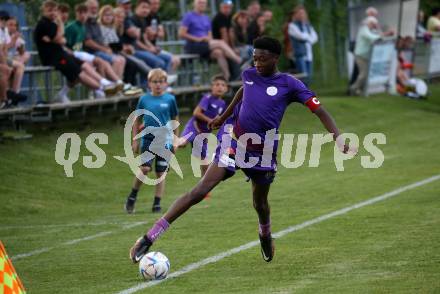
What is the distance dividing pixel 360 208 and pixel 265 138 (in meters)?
4.78

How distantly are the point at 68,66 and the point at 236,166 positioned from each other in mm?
10233

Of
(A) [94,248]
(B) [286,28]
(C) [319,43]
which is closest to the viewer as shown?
(A) [94,248]

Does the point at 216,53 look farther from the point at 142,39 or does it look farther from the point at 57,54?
the point at 57,54

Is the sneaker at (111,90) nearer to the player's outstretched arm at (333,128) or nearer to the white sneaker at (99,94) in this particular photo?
the white sneaker at (99,94)

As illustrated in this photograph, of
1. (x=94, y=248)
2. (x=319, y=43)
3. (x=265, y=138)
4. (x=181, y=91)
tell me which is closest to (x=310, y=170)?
(x=181, y=91)

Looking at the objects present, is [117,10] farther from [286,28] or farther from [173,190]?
[286,28]

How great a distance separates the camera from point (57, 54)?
65.2 feet

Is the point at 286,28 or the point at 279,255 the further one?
the point at 286,28

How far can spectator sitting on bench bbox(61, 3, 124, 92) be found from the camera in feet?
67.7

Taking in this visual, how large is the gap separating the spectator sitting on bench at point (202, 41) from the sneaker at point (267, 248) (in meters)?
14.5

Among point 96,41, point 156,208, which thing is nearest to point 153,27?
point 96,41

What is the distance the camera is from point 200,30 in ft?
82.1

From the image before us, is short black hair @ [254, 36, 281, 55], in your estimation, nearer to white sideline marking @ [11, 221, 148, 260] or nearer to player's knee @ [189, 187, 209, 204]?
player's knee @ [189, 187, 209, 204]

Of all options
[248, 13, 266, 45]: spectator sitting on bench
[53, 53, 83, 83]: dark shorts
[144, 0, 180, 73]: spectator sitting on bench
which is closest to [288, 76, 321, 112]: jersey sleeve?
[53, 53, 83, 83]: dark shorts
